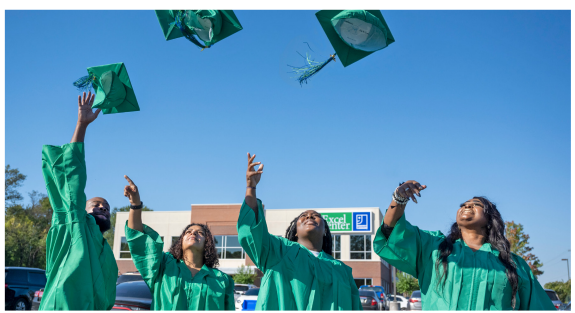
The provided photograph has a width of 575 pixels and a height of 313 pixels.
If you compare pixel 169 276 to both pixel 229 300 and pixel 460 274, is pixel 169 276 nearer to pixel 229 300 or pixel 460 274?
pixel 229 300

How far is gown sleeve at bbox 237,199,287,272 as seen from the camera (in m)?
3.18

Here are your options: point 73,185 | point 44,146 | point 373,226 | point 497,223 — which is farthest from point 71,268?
point 373,226

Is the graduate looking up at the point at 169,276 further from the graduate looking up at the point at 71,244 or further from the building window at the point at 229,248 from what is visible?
the building window at the point at 229,248

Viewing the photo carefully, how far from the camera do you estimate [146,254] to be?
3789 mm

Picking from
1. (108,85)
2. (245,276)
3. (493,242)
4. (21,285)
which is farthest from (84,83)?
(245,276)

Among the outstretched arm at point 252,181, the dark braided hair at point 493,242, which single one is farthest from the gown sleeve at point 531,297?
the outstretched arm at point 252,181

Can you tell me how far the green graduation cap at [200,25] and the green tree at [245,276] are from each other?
107 feet

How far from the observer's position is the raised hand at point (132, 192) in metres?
3.85

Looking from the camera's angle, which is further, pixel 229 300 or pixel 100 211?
pixel 229 300

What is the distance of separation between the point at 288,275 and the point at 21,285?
12.2 meters

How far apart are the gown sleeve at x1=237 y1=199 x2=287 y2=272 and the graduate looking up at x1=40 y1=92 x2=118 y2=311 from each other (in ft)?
2.92

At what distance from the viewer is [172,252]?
4289 mm

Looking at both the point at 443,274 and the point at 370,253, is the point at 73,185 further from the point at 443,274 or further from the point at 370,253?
the point at 370,253

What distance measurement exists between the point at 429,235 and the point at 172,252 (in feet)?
7.55
